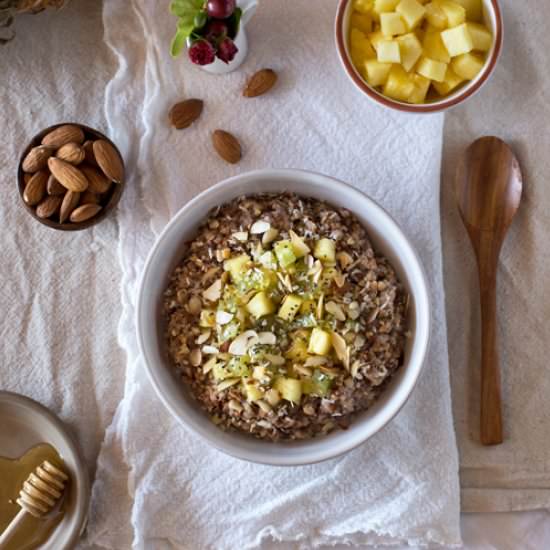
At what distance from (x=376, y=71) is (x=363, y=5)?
13 centimetres

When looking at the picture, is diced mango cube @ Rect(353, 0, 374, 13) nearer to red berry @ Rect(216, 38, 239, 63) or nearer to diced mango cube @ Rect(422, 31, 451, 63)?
diced mango cube @ Rect(422, 31, 451, 63)

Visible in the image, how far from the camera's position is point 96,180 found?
4.65ft

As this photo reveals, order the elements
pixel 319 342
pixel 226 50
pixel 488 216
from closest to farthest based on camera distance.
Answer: pixel 319 342, pixel 226 50, pixel 488 216

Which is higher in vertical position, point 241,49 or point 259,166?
point 241,49

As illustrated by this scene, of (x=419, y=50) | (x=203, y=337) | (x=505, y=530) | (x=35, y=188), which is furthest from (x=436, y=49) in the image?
(x=505, y=530)

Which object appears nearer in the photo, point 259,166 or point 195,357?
point 195,357

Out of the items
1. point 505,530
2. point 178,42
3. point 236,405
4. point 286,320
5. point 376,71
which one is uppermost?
point 178,42

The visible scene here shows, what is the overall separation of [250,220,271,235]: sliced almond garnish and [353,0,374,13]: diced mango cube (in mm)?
434

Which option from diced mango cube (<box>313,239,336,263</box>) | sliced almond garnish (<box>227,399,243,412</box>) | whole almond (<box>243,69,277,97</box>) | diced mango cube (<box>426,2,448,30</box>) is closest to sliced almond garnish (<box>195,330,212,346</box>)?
sliced almond garnish (<box>227,399,243,412</box>)

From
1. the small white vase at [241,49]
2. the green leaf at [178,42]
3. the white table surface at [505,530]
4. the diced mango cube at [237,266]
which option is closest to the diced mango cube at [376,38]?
the small white vase at [241,49]

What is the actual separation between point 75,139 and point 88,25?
27 centimetres

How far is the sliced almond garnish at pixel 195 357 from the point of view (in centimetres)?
135

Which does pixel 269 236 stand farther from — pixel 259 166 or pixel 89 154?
pixel 89 154

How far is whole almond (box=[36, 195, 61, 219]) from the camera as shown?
1.41 meters
